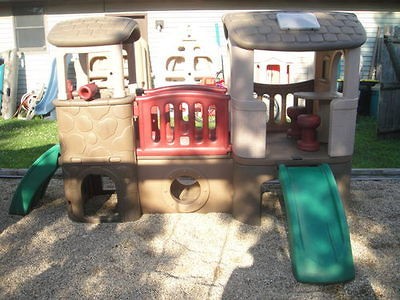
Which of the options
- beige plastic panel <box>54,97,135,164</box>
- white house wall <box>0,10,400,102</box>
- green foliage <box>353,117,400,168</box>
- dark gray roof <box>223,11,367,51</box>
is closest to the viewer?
dark gray roof <box>223,11,367,51</box>

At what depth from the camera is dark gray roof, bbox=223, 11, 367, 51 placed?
4027 millimetres

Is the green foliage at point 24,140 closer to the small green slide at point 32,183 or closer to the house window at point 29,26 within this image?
the small green slide at point 32,183

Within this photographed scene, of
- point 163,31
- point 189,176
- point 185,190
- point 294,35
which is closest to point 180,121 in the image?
point 189,176

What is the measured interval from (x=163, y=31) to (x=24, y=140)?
16.6 ft

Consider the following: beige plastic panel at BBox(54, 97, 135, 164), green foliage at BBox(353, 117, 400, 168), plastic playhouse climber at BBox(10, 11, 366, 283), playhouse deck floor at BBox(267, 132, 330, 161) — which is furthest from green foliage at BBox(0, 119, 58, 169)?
green foliage at BBox(353, 117, 400, 168)

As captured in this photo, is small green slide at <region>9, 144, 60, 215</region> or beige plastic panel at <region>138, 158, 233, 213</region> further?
small green slide at <region>9, 144, 60, 215</region>

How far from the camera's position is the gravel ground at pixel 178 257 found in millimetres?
3305

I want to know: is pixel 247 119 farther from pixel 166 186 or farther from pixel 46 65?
pixel 46 65

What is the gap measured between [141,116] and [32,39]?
9.08m

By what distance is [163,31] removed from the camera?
38.5 ft

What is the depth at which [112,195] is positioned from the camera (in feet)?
18.0

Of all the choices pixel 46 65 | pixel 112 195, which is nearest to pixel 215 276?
pixel 112 195

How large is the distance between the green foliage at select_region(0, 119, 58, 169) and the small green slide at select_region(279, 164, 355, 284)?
4.65 meters

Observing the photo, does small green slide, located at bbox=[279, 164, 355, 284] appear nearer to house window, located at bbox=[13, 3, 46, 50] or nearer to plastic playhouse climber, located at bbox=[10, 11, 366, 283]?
plastic playhouse climber, located at bbox=[10, 11, 366, 283]
